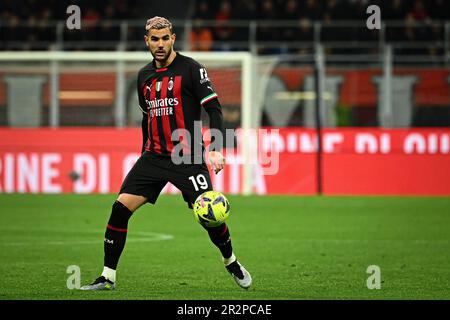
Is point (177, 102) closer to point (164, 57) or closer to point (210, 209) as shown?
point (164, 57)

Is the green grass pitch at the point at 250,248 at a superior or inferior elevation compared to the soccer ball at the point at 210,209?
inferior

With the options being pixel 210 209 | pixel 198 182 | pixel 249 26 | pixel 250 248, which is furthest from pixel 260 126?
pixel 210 209

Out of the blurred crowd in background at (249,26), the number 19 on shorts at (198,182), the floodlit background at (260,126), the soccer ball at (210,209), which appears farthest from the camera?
the blurred crowd in background at (249,26)

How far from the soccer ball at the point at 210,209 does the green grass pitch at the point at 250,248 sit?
22.8 inches

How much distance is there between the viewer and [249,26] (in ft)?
81.3

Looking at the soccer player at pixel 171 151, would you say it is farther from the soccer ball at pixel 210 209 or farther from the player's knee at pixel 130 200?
the soccer ball at pixel 210 209

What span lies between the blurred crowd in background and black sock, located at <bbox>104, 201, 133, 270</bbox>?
49.8 ft

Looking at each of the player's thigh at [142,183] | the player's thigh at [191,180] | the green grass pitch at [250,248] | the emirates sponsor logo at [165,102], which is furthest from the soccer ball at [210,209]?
the emirates sponsor logo at [165,102]

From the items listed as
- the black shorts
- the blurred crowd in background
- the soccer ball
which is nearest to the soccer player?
the black shorts

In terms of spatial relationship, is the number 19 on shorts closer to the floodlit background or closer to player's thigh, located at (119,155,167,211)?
player's thigh, located at (119,155,167,211)

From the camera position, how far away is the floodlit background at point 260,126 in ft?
47.0

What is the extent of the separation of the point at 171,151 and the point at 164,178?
0.22 metres

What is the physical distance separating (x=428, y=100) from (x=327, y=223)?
7536 millimetres

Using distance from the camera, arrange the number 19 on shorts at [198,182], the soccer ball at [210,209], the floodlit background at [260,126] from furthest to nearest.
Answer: the floodlit background at [260,126], the number 19 on shorts at [198,182], the soccer ball at [210,209]
